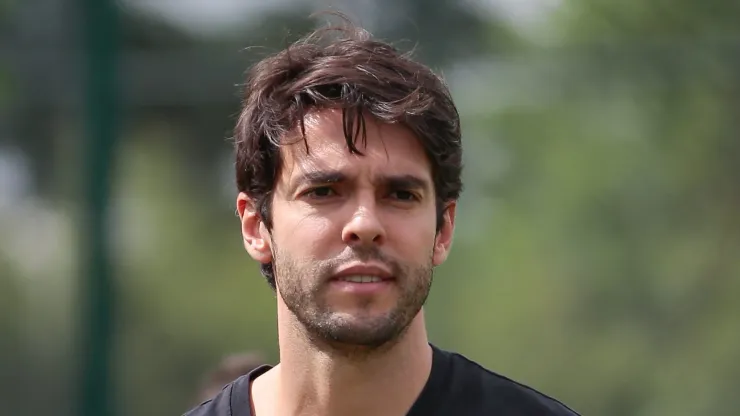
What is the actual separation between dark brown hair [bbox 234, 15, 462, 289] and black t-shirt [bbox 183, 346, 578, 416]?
30 centimetres

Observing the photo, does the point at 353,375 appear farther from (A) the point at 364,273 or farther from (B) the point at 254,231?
(B) the point at 254,231

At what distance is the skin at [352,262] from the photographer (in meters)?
2.34

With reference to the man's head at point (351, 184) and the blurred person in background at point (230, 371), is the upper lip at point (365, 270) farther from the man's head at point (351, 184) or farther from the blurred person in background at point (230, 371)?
the blurred person in background at point (230, 371)

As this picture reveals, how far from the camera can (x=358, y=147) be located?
2402mm

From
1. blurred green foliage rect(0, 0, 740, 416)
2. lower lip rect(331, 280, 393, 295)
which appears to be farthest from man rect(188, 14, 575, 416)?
blurred green foliage rect(0, 0, 740, 416)

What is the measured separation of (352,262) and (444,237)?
0.29 m

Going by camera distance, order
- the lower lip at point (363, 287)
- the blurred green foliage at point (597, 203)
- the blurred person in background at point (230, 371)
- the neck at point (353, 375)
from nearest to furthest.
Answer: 1. the lower lip at point (363, 287)
2. the neck at point (353, 375)
3. the blurred person in background at point (230, 371)
4. the blurred green foliage at point (597, 203)

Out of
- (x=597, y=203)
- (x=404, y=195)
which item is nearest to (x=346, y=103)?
(x=404, y=195)

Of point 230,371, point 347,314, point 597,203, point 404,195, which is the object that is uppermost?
point 404,195

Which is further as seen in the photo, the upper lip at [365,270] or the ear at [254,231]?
the ear at [254,231]

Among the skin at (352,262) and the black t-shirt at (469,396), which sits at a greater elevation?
the skin at (352,262)

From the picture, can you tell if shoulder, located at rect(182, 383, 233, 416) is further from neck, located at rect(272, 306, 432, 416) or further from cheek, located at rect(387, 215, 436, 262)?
cheek, located at rect(387, 215, 436, 262)

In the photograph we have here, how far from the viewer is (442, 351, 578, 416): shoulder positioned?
2537 millimetres

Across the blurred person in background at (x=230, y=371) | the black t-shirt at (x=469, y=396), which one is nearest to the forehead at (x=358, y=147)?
the black t-shirt at (x=469, y=396)
